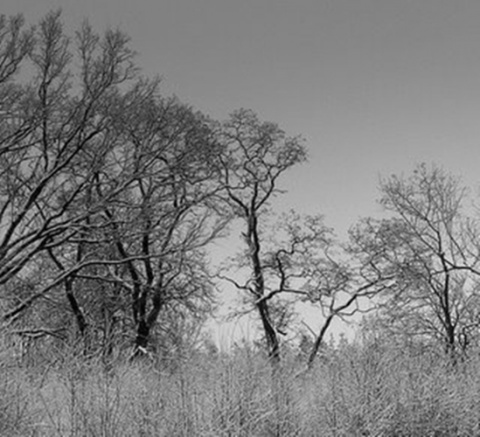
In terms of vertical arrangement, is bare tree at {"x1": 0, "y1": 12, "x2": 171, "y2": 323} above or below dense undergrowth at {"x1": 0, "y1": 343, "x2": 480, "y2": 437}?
above

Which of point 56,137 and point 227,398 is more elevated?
point 56,137

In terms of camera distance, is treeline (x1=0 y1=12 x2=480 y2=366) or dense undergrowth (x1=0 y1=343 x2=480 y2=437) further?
treeline (x1=0 y1=12 x2=480 y2=366)

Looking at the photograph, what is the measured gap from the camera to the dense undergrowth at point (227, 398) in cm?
837

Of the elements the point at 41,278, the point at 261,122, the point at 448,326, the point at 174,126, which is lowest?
the point at 448,326

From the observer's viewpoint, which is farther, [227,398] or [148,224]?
[148,224]

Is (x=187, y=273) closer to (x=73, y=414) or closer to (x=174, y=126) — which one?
(x=174, y=126)

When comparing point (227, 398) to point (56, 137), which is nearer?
Result: point (227, 398)

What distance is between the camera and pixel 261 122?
76.9ft

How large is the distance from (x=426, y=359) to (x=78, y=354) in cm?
752

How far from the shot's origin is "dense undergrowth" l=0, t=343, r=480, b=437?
27.5ft

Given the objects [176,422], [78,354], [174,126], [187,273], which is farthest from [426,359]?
[174,126]

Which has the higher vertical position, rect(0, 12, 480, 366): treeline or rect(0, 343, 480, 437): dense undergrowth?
rect(0, 12, 480, 366): treeline

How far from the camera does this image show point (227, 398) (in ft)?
29.4

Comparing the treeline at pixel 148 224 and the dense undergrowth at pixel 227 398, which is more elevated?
the treeline at pixel 148 224
